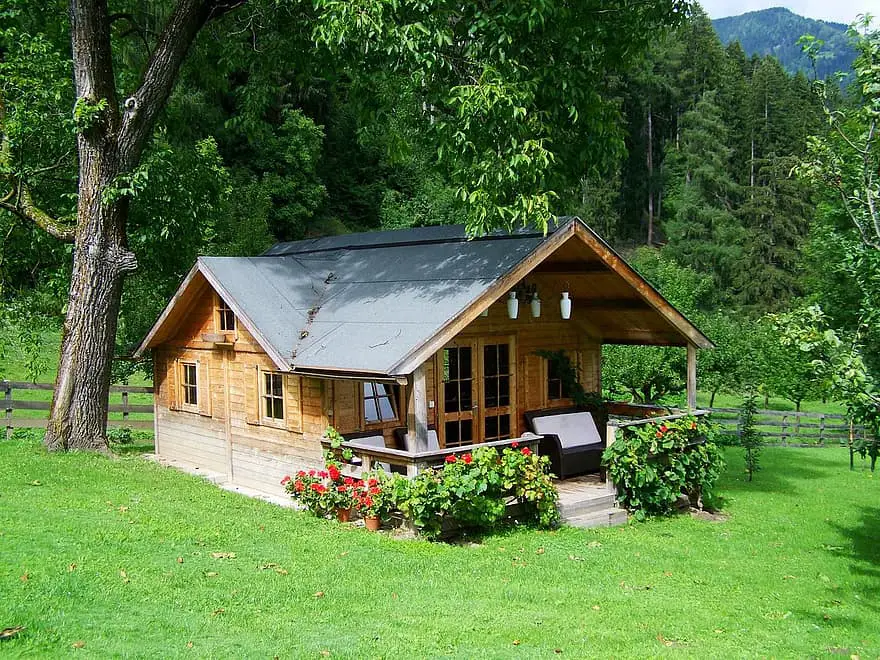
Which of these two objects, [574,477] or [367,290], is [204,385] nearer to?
[367,290]

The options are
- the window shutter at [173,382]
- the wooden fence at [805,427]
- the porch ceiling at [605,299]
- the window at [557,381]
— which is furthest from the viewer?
the wooden fence at [805,427]

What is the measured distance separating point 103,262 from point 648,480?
935 cm

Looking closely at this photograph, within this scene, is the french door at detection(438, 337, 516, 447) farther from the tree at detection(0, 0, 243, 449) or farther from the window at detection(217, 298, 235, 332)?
the tree at detection(0, 0, 243, 449)

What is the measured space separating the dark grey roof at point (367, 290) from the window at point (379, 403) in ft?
3.56

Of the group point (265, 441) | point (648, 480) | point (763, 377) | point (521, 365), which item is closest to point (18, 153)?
point (265, 441)

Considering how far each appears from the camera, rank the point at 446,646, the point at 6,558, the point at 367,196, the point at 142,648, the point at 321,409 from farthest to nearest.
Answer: the point at 367,196 → the point at 321,409 → the point at 6,558 → the point at 446,646 → the point at 142,648

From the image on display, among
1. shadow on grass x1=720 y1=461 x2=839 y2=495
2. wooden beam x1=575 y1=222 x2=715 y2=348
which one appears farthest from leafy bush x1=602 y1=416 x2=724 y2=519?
shadow on grass x1=720 y1=461 x2=839 y2=495

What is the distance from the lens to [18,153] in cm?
1488

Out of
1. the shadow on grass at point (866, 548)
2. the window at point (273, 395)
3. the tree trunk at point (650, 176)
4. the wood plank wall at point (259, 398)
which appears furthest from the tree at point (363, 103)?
the tree trunk at point (650, 176)

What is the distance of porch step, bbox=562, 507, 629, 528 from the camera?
1116 cm

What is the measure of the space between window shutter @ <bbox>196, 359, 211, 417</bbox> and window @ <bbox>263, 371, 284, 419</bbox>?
5.91ft

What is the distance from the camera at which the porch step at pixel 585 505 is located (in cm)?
1120

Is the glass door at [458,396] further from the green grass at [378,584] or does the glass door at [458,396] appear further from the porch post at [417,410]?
the green grass at [378,584]

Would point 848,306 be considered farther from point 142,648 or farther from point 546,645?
point 142,648
